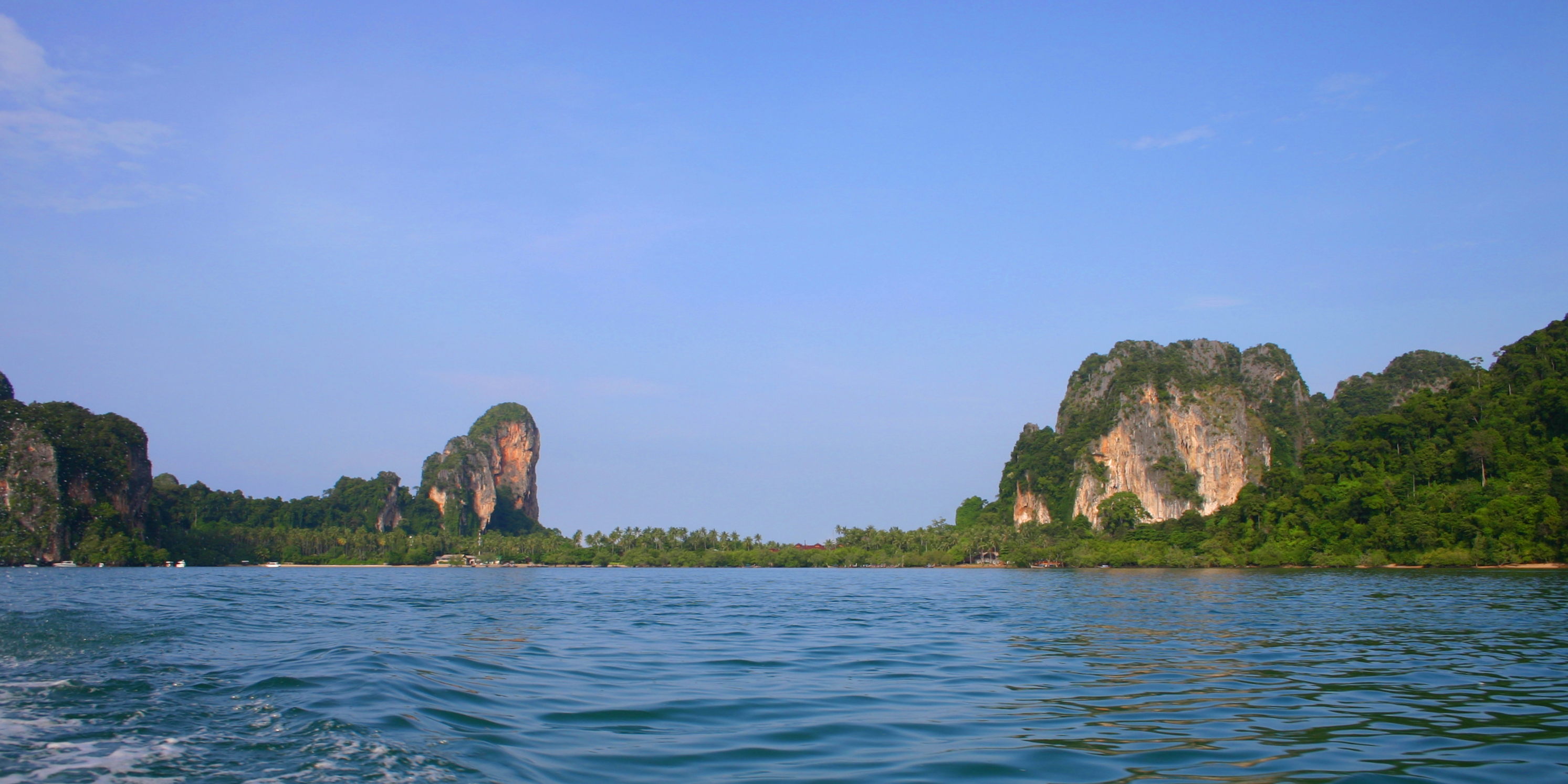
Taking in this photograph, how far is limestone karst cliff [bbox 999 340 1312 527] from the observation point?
139625 mm

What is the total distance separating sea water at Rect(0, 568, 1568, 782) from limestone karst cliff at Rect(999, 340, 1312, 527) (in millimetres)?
123721

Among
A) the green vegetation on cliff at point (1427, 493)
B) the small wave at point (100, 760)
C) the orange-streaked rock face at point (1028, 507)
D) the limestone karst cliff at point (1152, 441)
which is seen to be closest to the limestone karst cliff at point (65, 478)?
the green vegetation on cliff at point (1427, 493)

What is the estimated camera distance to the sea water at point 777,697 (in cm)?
723

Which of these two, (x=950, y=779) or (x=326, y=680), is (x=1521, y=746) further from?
(x=326, y=680)

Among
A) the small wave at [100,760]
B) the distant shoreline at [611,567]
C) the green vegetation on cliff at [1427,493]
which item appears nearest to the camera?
the small wave at [100,760]

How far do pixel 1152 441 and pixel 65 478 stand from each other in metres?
146

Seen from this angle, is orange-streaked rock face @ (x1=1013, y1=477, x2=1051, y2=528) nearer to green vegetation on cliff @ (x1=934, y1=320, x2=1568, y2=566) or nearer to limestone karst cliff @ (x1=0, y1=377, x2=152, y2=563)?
green vegetation on cliff @ (x1=934, y1=320, x2=1568, y2=566)

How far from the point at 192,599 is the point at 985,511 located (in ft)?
530

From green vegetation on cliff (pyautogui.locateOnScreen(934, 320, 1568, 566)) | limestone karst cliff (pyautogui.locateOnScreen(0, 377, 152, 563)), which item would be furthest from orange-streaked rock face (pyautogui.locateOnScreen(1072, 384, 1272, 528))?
limestone karst cliff (pyautogui.locateOnScreen(0, 377, 152, 563))

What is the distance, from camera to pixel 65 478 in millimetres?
109125

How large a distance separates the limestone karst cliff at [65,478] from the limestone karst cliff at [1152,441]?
13194cm

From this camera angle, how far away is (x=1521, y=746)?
777 cm

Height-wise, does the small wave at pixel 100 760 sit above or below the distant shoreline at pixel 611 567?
above

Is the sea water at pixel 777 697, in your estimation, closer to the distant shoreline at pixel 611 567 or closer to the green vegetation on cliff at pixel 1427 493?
the green vegetation on cliff at pixel 1427 493
